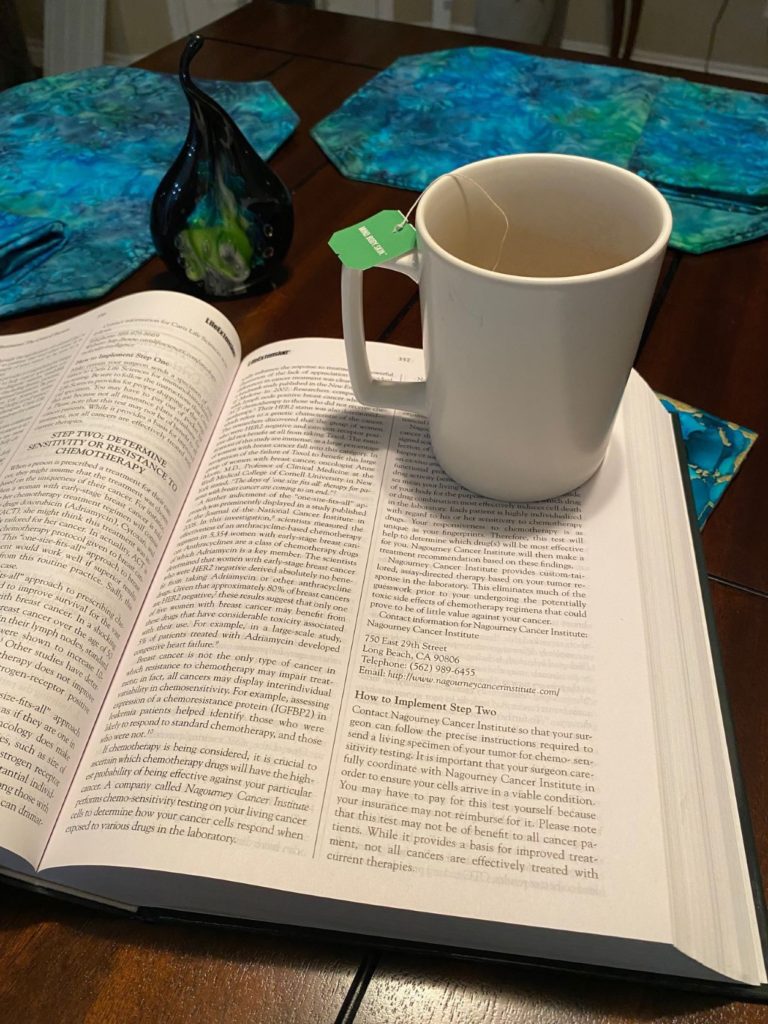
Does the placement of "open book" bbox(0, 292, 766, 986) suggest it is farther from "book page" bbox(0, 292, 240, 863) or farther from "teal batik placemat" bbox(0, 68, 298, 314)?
"teal batik placemat" bbox(0, 68, 298, 314)

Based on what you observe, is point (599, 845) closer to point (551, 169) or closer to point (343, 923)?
point (343, 923)

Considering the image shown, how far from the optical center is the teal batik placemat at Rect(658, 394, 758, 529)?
455 millimetres

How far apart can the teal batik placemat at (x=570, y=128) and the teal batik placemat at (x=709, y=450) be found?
22 centimetres

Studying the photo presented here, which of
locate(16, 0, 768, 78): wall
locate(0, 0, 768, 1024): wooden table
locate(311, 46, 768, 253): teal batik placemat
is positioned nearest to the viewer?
locate(0, 0, 768, 1024): wooden table

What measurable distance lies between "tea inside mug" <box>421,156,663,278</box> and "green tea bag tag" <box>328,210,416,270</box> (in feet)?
0.06

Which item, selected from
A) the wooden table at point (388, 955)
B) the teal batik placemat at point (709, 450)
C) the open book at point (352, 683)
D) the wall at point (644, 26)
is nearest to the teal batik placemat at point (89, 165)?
the wooden table at point (388, 955)

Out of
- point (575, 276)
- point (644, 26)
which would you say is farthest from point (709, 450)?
point (644, 26)

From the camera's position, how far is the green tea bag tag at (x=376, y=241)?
379mm

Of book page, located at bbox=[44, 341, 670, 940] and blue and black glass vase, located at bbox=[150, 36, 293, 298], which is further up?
blue and black glass vase, located at bbox=[150, 36, 293, 298]

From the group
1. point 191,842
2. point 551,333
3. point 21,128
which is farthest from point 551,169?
point 21,128

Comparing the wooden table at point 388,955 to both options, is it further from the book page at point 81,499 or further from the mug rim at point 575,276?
the mug rim at point 575,276

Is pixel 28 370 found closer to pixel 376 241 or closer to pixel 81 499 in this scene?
pixel 81 499

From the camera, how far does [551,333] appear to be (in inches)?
13.2

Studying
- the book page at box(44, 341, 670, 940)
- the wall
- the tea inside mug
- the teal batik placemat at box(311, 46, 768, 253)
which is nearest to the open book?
the book page at box(44, 341, 670, 940)
